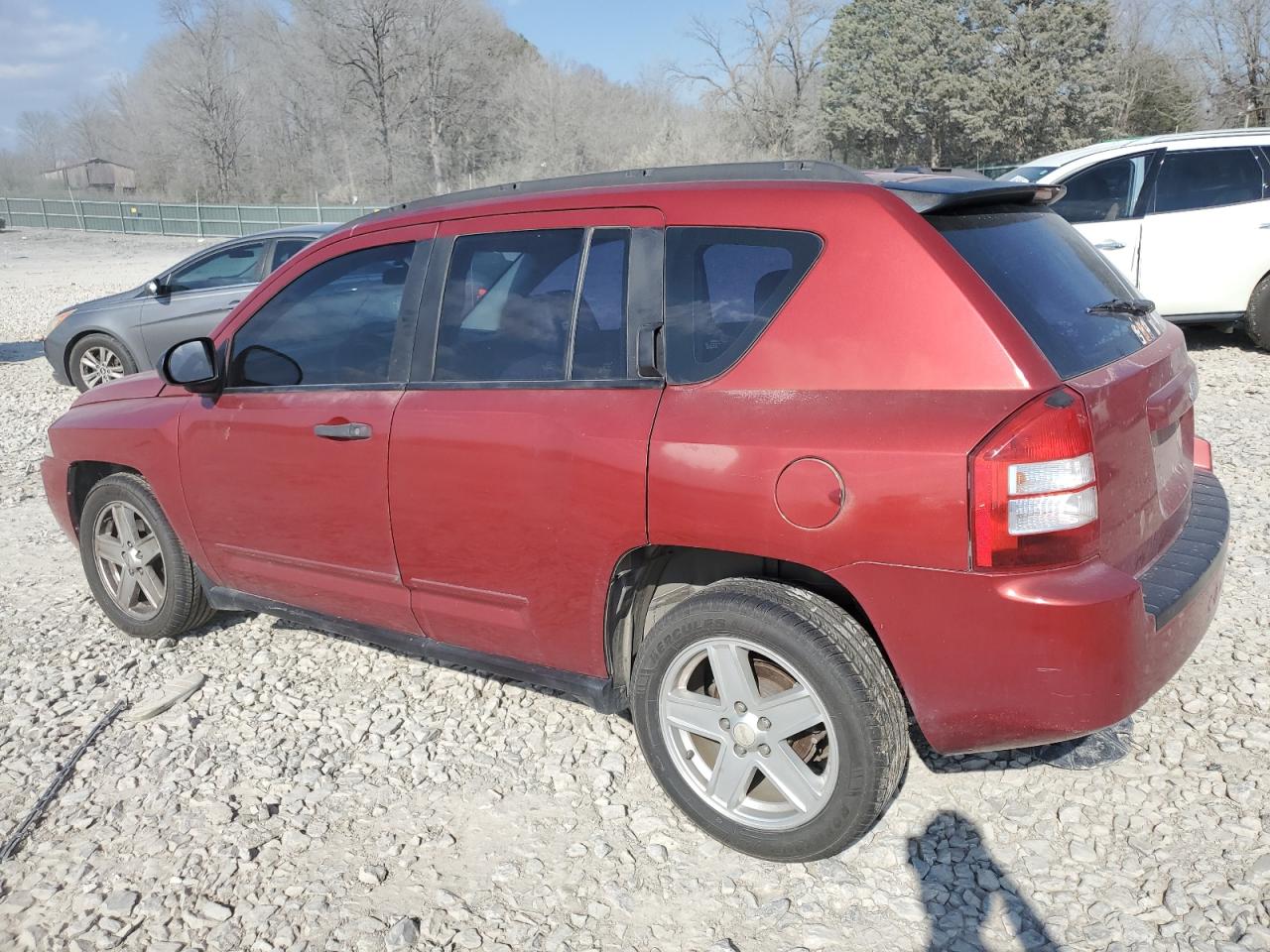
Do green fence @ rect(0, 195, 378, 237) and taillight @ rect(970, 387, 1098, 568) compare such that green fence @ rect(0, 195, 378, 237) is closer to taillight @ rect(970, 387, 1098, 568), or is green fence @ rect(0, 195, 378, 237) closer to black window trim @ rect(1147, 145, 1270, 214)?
black window trim @ rect(1147, 145, 1270, 214)

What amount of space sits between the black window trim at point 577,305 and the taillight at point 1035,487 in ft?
3.12

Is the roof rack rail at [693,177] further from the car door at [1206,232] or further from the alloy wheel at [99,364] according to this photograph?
the alloy wheel at [99,364]

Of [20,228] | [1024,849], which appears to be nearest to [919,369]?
[1024,849]

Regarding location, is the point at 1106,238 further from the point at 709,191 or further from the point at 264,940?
the point at 264,940

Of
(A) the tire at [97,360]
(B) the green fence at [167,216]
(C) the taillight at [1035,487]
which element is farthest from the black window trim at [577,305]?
(B) the green fence at [167,216]

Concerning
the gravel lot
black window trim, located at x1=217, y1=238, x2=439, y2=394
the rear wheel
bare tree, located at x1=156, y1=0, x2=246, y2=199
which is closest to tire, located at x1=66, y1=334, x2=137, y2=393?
the gravel lot

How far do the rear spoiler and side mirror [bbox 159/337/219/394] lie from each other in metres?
2.50

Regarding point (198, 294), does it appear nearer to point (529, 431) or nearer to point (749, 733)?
point (529, 431)

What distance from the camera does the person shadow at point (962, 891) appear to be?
256 cm

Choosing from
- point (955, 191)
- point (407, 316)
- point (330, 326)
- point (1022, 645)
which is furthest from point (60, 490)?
point (1022, 645)

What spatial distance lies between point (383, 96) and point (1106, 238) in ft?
200

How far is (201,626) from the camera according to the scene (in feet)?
15.3

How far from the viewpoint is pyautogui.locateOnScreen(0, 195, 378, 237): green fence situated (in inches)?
1524

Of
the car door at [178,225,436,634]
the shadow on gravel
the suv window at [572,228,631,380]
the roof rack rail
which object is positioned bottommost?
the shadow on gravel
